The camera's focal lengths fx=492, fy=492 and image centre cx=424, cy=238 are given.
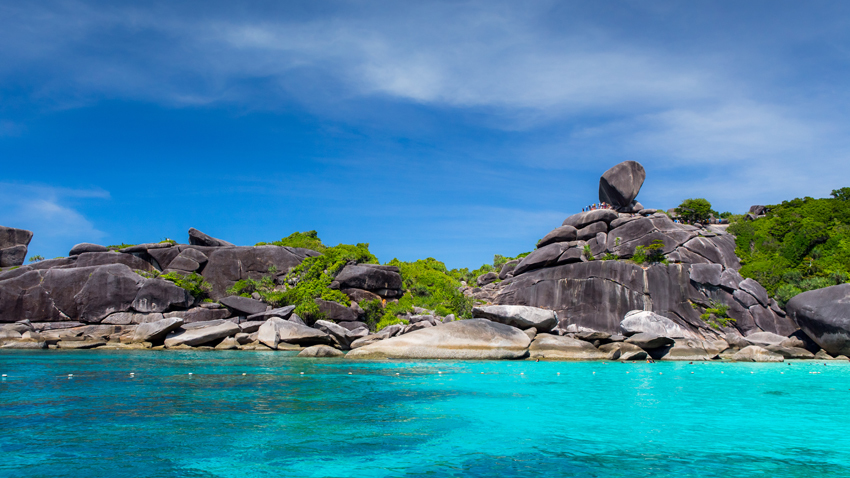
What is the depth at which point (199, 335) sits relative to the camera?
30359 mm

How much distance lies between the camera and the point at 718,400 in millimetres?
12531

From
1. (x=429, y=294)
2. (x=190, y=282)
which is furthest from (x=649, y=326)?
(x=190, y=282)

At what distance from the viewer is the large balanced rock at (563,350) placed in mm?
25734

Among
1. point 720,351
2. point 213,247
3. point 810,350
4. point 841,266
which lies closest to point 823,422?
point 720,351

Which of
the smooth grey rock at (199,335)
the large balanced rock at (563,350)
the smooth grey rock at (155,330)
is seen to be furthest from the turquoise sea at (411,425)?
the smooth grey rock at (155,330)

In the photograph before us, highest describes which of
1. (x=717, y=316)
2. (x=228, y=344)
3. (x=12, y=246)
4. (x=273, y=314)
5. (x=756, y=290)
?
(x=12, y=246)

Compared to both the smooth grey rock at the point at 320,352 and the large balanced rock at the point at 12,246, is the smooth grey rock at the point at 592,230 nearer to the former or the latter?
the smooth grey rock at the point at 320,352

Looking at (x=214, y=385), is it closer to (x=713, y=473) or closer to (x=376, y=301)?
(x=713, y=473)

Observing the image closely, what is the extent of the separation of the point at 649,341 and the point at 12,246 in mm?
51512

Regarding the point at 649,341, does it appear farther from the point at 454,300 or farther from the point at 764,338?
the point at 454,300

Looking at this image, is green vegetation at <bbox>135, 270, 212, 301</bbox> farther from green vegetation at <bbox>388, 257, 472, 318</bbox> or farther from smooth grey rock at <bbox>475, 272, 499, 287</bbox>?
smooth grey rock at <bbox>475, 272, 499, 287</bbox>

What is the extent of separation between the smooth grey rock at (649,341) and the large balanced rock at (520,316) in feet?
14.9

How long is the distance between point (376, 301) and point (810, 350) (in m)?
29.8

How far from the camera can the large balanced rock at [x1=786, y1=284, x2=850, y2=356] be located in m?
26.7
